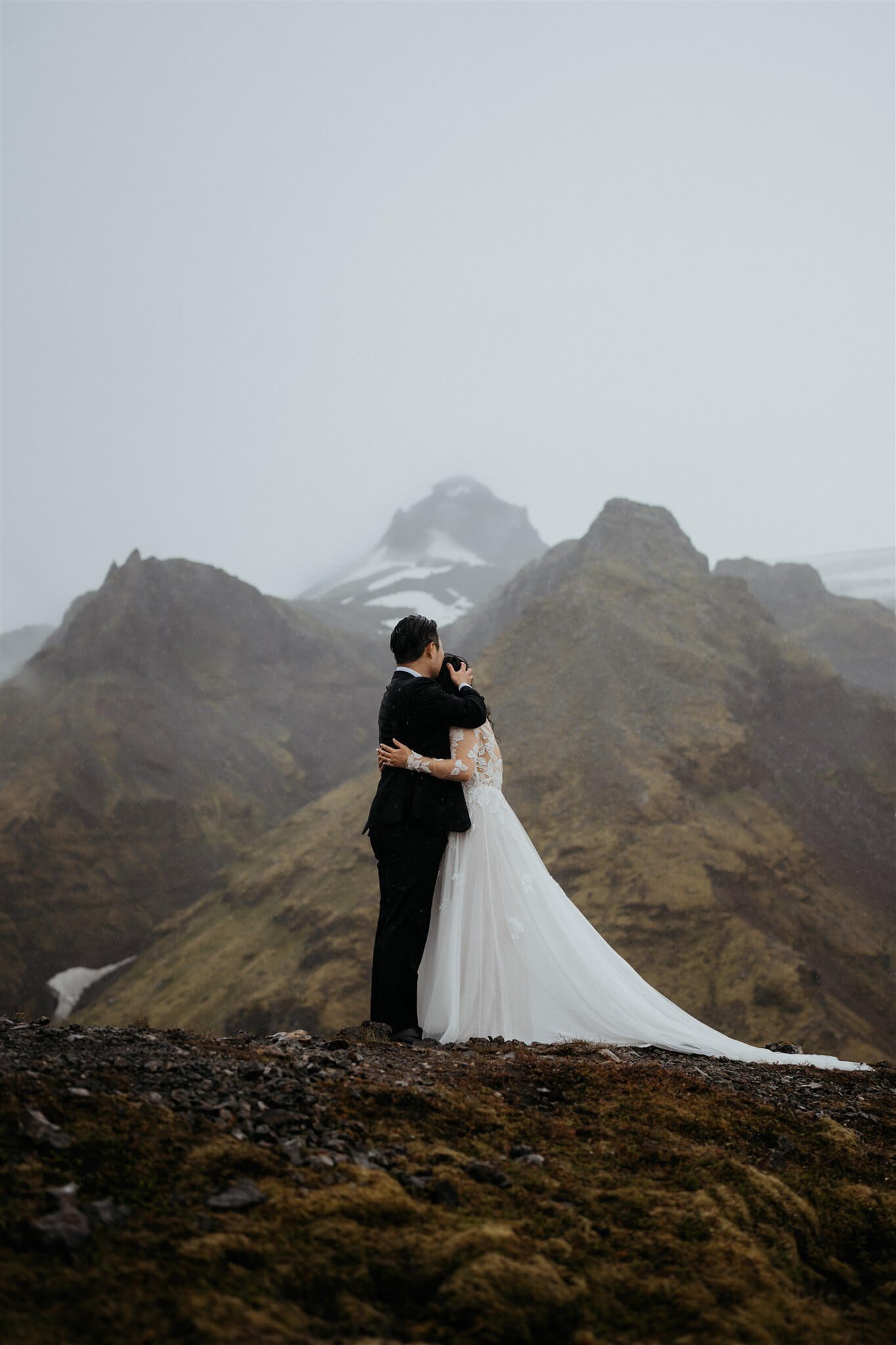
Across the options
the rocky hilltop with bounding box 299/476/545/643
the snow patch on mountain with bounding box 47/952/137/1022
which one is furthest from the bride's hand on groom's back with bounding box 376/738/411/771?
the rocky hilltop with bounding box 299/476/545/643

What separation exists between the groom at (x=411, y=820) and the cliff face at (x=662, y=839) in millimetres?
16238

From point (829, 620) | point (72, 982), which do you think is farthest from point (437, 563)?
point (72, 982)

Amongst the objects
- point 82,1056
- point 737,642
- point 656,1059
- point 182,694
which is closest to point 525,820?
point 737,642

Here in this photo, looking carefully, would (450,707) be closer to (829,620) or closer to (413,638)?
(413,638)

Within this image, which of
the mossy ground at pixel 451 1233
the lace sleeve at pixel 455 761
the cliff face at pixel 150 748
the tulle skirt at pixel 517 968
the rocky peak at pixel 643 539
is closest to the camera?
the mossy ground at pixel 451 1233

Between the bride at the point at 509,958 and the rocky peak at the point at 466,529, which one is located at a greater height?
the rocky peak at the point at 466,529

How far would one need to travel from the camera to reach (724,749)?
1119 inches

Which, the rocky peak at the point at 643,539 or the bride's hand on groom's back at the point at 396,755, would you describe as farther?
the rocky peak at the point at 643,539

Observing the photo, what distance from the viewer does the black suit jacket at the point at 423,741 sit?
5.99 metres

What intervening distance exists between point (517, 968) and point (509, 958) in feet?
0.30

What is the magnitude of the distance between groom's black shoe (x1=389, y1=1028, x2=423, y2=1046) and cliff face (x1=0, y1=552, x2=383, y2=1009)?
33114mm

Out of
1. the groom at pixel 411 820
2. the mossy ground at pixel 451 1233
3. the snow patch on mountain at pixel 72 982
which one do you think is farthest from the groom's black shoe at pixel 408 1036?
the snow patch on mountain at pixel 72 982

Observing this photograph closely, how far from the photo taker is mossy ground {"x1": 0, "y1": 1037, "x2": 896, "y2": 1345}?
209 centimetres

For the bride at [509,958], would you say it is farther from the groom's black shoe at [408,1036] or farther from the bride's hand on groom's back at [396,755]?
the groom's black shoe at [408,1036]
